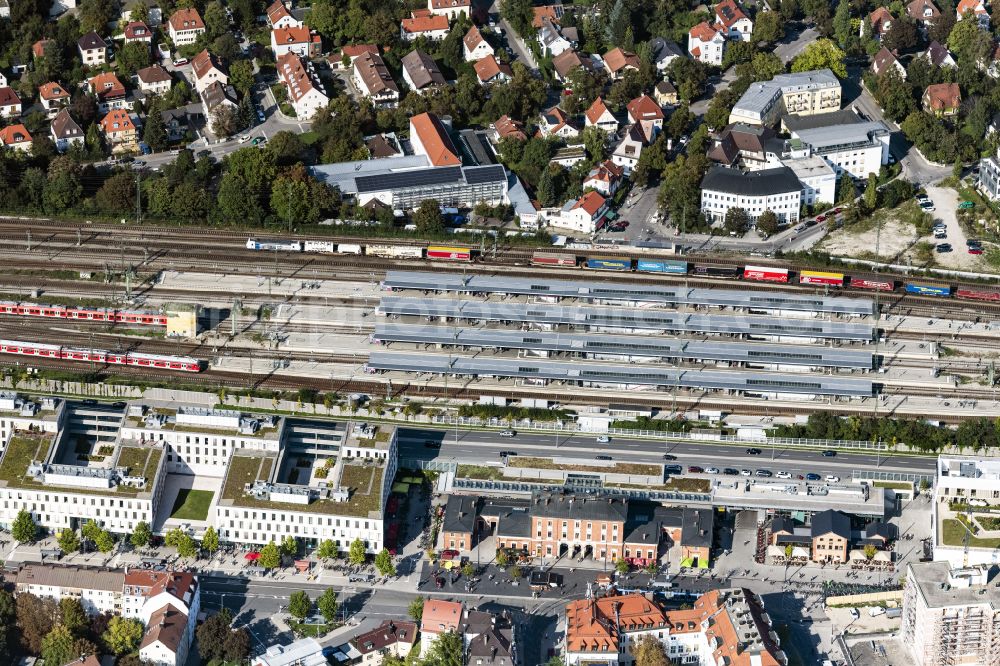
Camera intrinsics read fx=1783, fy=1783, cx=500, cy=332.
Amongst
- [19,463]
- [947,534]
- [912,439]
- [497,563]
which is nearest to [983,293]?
[912,439]

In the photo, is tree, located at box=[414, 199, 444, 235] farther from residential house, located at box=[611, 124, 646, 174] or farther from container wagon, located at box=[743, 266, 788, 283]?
container wagon, located at box=[743, 266, 788, 283]

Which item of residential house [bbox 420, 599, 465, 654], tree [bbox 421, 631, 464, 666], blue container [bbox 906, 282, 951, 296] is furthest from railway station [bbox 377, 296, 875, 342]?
tree [bbox 421, 631, 464, 666]

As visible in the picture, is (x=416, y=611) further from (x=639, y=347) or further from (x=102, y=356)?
(x=102, y=356)

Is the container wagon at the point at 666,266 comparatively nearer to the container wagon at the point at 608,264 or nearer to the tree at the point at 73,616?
the container wagon at the point at 608,264

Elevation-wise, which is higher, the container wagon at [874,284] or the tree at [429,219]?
the tree at [429,219]

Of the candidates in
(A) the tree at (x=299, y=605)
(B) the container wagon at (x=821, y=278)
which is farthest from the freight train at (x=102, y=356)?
(B) the container wagon at (x=821, y=278)

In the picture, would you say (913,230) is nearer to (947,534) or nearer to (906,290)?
(906,290)
